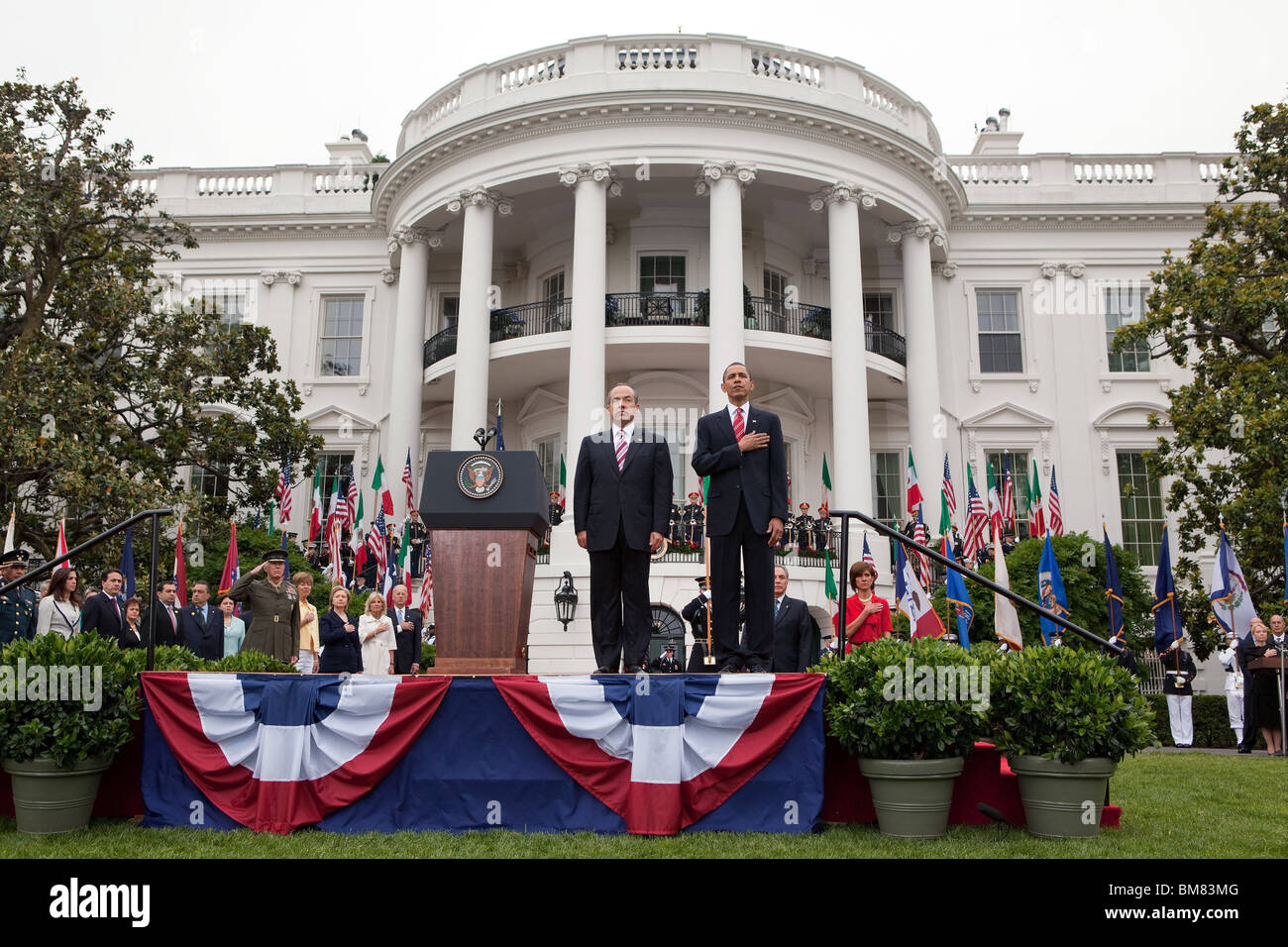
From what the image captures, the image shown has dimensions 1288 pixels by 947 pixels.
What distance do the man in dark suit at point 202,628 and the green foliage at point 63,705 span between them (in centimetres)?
493

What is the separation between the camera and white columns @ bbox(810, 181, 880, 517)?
2166cm

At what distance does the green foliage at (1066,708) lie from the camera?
237 inches

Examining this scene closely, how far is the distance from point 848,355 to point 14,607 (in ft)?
54.1

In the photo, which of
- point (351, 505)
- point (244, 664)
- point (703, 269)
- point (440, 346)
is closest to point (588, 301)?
point (703, 269)

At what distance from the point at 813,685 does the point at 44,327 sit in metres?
18.0

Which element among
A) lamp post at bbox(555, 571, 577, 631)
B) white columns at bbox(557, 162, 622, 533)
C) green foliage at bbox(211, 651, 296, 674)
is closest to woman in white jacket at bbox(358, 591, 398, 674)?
green foliage at bbox(211, 651, 296, 674)

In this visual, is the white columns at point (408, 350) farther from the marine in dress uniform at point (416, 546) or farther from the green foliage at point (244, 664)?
the green foliage at point (244, 664)

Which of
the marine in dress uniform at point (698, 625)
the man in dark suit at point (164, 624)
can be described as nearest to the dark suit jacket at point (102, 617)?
the man in dark suit at point (164, 624)

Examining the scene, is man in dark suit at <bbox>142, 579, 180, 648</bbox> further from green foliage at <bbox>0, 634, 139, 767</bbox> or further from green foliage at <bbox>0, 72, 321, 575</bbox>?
green foliage at <bbox>0, 72, 321, 575</bbox>

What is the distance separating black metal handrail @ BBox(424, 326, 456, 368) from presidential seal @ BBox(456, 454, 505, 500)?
57.1 feet

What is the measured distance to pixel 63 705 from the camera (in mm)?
6406

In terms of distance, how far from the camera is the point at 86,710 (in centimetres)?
645

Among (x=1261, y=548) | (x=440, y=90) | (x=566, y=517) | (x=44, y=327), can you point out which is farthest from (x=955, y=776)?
(x=440, y=90)

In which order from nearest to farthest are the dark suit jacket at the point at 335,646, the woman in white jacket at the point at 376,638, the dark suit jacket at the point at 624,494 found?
1. the dark suit jacket at the point at 624,494
2. the dark suit jacket at the point at 335,646
3. the woman in white jacket at the point at 376,638
